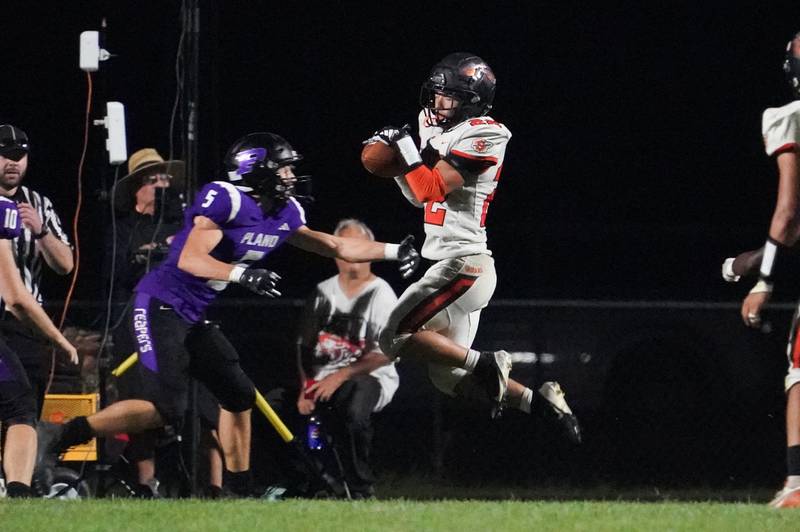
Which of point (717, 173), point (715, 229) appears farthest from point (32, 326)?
point (717, 173)

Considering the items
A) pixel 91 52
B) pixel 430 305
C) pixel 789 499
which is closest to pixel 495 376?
pixel 430 305

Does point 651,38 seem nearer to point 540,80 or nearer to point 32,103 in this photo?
point 540,80

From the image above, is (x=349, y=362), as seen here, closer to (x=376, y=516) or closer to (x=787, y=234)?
(x=376, y=516)

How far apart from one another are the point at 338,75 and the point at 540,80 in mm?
2275

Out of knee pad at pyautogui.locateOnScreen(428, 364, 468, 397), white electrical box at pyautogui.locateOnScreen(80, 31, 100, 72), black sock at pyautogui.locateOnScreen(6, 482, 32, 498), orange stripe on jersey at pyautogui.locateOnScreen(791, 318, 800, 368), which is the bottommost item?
black sock at pyautogui.locateOnScreen(6, 482, 32, 498)

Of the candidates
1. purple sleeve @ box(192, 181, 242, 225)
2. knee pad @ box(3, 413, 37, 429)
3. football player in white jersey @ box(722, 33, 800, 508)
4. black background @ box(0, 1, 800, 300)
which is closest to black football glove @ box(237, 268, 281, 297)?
purple sleeve @ box(192, 181, 242, 225)

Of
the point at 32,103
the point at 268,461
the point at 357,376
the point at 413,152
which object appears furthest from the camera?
the point at 32,103

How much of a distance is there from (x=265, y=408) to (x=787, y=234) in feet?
9.40

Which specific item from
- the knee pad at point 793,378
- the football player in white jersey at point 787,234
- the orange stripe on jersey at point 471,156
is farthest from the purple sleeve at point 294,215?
the knee pad at point 793,378

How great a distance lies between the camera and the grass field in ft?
18.0

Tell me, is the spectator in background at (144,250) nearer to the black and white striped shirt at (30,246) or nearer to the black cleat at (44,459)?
the black cleat at (44,459)

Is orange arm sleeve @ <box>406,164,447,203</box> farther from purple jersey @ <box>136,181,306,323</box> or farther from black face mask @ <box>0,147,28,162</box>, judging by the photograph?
black face mask @ <box>0,147,28,162</box>

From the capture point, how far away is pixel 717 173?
16672 millimetres

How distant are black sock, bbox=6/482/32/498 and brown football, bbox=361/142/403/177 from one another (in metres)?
2.13
